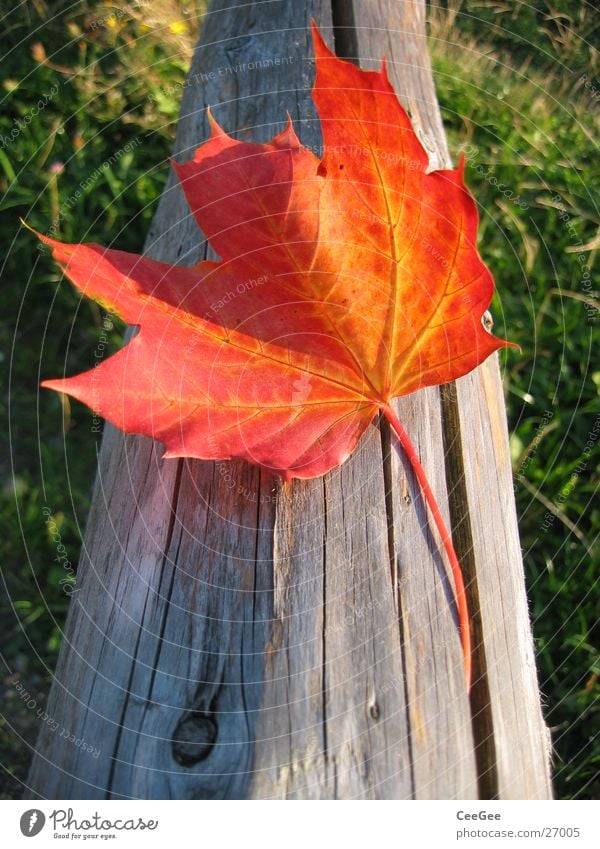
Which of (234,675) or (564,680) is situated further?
(564,680)

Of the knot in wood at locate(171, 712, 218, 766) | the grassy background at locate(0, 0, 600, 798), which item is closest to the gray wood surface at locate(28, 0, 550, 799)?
the knot in wood at locate(171, 712, 218, 766)

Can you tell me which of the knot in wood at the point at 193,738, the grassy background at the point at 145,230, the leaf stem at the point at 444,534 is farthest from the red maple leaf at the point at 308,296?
the grassy background at the point at 145,230

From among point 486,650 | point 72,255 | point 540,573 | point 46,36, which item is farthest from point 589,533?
point 46,36

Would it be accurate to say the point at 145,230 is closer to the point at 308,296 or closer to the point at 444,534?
the point at 308,296

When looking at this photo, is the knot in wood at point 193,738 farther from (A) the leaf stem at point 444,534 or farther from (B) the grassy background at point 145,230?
(B) the grassy background at point 145,230
